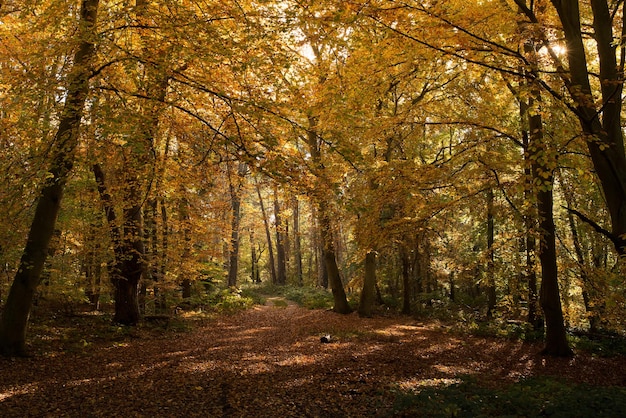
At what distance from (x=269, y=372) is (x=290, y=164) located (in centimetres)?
424

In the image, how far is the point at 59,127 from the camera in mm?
8039

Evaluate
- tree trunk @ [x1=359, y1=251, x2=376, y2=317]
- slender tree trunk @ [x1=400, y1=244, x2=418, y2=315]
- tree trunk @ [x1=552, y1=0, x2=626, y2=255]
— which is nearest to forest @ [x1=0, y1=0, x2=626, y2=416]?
tree trunk @ [x1=552, y1=0, x2=626, y2=255]

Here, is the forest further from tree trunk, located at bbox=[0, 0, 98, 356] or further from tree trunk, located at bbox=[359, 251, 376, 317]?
tree trunk, located at bbox=[359, 251, 376, 317]

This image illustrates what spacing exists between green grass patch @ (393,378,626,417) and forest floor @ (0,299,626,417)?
0.13 ft

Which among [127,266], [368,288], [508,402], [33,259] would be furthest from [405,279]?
[33,259]

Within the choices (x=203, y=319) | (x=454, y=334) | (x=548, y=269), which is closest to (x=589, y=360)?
(x=548, y=269)

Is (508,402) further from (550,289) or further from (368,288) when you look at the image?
(368,288)

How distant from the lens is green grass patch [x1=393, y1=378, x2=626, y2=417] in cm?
500

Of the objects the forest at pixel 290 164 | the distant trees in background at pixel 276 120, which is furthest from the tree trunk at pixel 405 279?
the distant trees in background at pixel 276 120

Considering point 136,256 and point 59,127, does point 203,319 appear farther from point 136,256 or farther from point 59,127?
point 59,127

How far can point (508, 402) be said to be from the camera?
5504 mm

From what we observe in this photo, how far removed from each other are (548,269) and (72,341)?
38.8ft

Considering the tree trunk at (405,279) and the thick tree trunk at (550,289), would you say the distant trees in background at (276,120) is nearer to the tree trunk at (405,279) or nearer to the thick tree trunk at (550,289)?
the thick tree trunk at (550,289)

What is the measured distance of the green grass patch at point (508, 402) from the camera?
500cm
